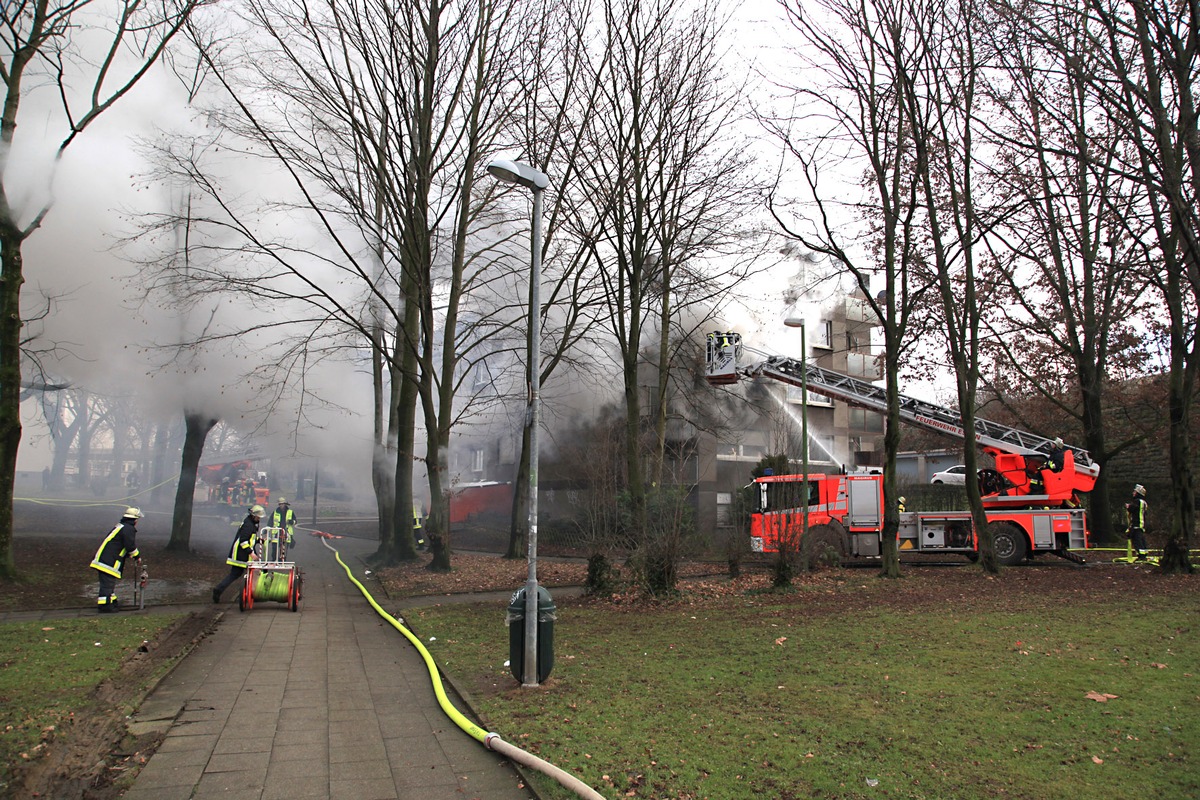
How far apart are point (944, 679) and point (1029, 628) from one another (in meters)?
3.17

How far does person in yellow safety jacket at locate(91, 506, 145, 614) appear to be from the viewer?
1123cm

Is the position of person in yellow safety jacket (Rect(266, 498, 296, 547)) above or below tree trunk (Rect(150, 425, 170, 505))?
below

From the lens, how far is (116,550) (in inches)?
458

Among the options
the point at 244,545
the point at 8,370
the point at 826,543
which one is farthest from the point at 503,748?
the point at 826,543

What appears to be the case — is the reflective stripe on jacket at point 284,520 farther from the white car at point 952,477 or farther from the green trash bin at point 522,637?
the white car at point 952,477

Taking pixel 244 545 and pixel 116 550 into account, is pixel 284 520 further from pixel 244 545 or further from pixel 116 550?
pixel 116 550

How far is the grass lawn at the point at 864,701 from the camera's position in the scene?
4.79 meters

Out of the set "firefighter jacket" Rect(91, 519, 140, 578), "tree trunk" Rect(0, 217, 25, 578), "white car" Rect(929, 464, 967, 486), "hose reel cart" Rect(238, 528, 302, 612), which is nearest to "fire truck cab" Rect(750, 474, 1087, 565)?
"hose reel cart" Rect(238, 528, 302, 612)

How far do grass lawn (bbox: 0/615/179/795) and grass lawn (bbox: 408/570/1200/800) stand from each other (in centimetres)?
307

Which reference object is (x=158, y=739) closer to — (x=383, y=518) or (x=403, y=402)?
(x=403, y=402)

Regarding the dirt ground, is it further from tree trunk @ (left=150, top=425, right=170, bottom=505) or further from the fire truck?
tree trunk @ (left=150, top=425, right=170, bottom=505)

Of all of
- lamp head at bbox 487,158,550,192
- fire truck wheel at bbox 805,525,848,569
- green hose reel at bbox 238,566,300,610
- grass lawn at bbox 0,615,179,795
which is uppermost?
lamp head at bbox 487,158,550,192

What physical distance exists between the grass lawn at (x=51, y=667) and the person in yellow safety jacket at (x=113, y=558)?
56 cm

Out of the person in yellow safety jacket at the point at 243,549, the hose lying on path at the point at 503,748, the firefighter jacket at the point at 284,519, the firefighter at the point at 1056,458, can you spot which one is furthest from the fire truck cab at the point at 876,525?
the hose lying on path at the point at 503,748
